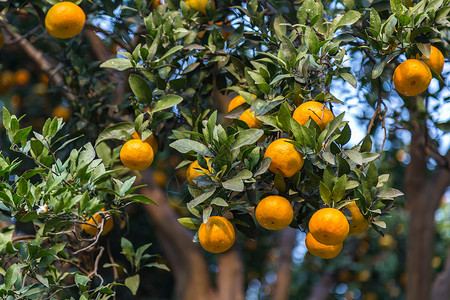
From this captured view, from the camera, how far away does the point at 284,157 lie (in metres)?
1.40

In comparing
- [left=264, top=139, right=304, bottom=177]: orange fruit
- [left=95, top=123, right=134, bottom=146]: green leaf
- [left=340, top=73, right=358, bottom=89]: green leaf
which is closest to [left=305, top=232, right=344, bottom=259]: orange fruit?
[left=264, top=139, right=304, bottom=177]: orange fruit

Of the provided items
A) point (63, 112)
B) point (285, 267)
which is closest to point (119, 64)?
point (63, 112)

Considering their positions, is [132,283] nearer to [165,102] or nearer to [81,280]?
[81,280]

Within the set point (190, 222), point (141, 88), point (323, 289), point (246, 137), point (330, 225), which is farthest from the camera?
point (323, 289)

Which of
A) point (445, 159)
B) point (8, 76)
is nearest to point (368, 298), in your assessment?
point (445, 159)

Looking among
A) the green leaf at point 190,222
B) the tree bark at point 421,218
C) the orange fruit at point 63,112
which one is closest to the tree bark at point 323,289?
the tree bark at point 421,218

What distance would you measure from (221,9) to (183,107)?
46cm

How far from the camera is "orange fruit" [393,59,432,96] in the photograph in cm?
154

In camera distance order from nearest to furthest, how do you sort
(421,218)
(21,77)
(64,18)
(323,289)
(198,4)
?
(64,18) → (198,4) → (421,218) → (21,77) → (323,289)

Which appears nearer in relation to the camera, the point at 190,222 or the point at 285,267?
the point at 190,222

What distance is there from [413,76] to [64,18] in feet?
4.07

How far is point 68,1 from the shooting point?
6.61 feet

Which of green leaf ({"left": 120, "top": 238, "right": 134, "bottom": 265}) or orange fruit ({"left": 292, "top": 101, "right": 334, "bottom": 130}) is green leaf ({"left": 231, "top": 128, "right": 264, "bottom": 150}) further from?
green leaf ({"left": 120, "top": 238, "right": 134, "bottom": 265})

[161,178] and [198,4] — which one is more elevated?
[198,4]
